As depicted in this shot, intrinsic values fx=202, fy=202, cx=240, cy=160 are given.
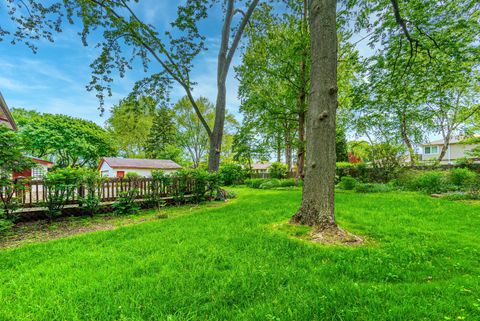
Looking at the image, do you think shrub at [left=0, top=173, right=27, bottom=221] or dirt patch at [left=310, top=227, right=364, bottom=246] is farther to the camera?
shrub at [left=0, top=173, right=27, bottom=221]

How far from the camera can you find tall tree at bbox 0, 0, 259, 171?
611cm

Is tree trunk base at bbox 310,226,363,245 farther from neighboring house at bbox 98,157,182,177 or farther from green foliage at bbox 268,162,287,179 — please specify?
neighboring house at bbox 98,157,182,177

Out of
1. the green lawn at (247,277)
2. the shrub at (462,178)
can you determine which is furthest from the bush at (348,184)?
the green lawn at (247,277)

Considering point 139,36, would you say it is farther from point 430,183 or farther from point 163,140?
point 163,140

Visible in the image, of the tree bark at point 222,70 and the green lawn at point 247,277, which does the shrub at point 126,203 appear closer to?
the green lawn at point 247,277

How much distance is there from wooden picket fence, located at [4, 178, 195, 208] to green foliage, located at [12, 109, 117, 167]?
15.2m

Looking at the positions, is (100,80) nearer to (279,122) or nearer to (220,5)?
(220,5)

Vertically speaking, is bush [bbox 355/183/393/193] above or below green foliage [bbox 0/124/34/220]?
below

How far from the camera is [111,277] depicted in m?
2.21

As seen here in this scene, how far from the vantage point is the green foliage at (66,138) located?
17734mm

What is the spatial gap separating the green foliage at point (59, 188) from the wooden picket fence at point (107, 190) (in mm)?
85

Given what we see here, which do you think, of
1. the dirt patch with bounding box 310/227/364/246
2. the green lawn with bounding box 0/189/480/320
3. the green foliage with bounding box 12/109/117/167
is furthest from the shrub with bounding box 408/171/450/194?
the green foliage with bounding box 12/109/117/167

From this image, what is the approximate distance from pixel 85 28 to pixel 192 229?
325 inches

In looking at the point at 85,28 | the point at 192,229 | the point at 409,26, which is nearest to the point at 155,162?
the point at 85,28
